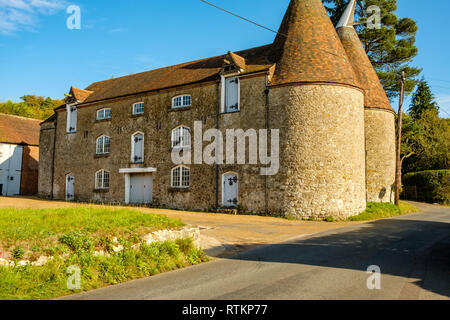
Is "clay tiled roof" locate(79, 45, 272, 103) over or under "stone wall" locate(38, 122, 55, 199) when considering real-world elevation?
over

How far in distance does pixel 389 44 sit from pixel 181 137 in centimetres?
2074

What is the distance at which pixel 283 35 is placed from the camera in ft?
66.9

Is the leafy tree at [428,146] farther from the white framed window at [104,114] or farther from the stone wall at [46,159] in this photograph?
the stone wall at [46,159]

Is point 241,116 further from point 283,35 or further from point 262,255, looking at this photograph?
point 262,255

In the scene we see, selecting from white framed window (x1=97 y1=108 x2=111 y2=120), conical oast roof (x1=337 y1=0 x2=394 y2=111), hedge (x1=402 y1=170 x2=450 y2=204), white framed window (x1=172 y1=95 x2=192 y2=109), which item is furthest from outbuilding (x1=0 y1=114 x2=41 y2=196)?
hedge (x1=402 y1=170 x2=450 y2=204)

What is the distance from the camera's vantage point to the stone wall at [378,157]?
2334cm

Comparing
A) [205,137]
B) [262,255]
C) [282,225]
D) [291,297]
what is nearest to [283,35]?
[205,137]

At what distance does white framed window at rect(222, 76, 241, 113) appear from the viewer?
67.1 ft

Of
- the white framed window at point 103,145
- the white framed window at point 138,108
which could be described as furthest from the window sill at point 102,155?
the white framed window at point 138,108

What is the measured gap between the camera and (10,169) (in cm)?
3578

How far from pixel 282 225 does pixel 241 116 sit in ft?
23.5

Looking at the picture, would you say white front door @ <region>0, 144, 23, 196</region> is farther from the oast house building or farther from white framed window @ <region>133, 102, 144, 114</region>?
white framed window @ <region>133, 102, 144, 114</region>

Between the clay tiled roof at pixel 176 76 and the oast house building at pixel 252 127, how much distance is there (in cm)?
15

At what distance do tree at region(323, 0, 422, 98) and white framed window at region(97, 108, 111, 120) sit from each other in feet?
74.0
